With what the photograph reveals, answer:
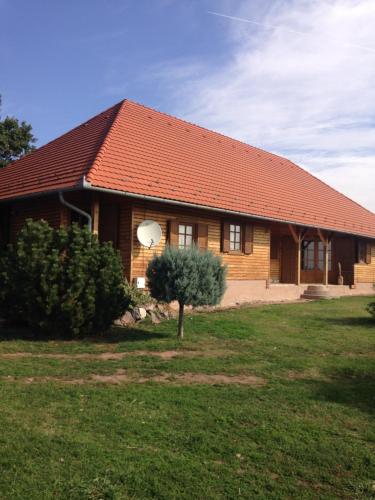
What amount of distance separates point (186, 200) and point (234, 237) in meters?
3.08

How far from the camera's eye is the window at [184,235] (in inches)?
551

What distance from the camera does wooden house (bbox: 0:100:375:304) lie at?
12711mm

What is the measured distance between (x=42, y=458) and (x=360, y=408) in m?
3.41

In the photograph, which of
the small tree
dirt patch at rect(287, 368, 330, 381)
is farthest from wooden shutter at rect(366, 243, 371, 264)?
dirt patch at rect(287, 368, 330, 381)

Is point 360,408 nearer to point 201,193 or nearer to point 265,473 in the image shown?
point 265,473

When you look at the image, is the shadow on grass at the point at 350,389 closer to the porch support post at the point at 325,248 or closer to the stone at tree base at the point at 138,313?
the stone at tree base at the point at 138,313

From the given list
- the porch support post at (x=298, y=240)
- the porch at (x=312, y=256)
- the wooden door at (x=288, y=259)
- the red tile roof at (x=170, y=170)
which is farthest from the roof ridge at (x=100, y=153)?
the wooden door at (x=288, y=259)

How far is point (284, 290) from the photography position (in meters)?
17.8

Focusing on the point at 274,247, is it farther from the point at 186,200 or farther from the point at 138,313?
the point at 138,313

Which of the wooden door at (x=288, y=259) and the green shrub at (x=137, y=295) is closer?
the green shrub at (x=137, y=295)

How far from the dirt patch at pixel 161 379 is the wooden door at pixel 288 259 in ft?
45.2

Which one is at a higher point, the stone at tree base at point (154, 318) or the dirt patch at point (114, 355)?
the stone at tree base at point (154, 318)

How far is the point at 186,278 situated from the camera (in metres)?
8.98

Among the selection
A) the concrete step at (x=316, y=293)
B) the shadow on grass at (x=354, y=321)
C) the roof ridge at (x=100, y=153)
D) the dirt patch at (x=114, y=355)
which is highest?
the roof ridge at (x=100, y=153)
